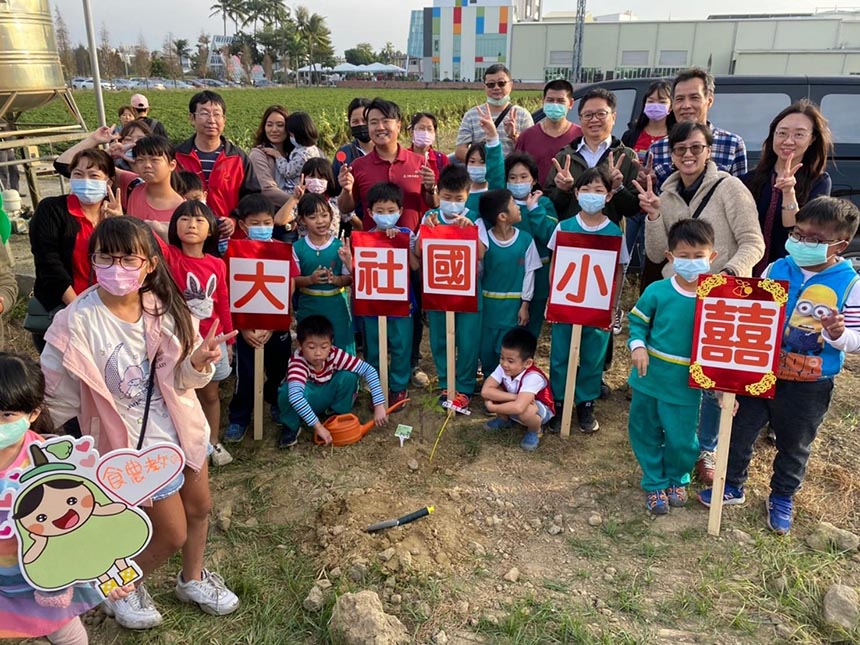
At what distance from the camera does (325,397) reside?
4352 mm

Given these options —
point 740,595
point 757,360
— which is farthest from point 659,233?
point 740,595

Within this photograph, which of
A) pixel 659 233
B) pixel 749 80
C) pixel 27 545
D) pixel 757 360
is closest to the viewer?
pixel 27 545

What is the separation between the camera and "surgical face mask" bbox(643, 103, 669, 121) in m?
5.02

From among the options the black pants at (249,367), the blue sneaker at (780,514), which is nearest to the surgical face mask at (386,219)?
the black pants at (249,367)

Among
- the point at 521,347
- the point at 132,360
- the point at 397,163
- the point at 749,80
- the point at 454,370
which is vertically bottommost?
the point at 454,370

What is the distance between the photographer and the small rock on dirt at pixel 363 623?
2537 millimetres

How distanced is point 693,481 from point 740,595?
38.0 inches

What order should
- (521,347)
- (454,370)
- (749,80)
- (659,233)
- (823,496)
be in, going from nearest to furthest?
1. (823,496)
2. (659,233)
3. (521,347)
4. (454,370)
5. (749,80)

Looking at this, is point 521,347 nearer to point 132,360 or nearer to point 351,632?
point 351,632

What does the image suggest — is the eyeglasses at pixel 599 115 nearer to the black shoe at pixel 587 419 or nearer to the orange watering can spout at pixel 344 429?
the black shoe at pixel 587 419

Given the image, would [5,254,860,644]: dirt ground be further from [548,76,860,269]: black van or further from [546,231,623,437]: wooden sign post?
[548,76,860,269]: black van

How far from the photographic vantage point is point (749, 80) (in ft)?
19.9

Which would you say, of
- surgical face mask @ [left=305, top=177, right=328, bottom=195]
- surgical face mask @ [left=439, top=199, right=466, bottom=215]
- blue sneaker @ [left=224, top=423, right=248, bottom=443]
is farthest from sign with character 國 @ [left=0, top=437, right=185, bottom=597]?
surgical face mask @ [left=305, top=177, right=328, bottom=195]

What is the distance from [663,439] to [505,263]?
5.23ft
